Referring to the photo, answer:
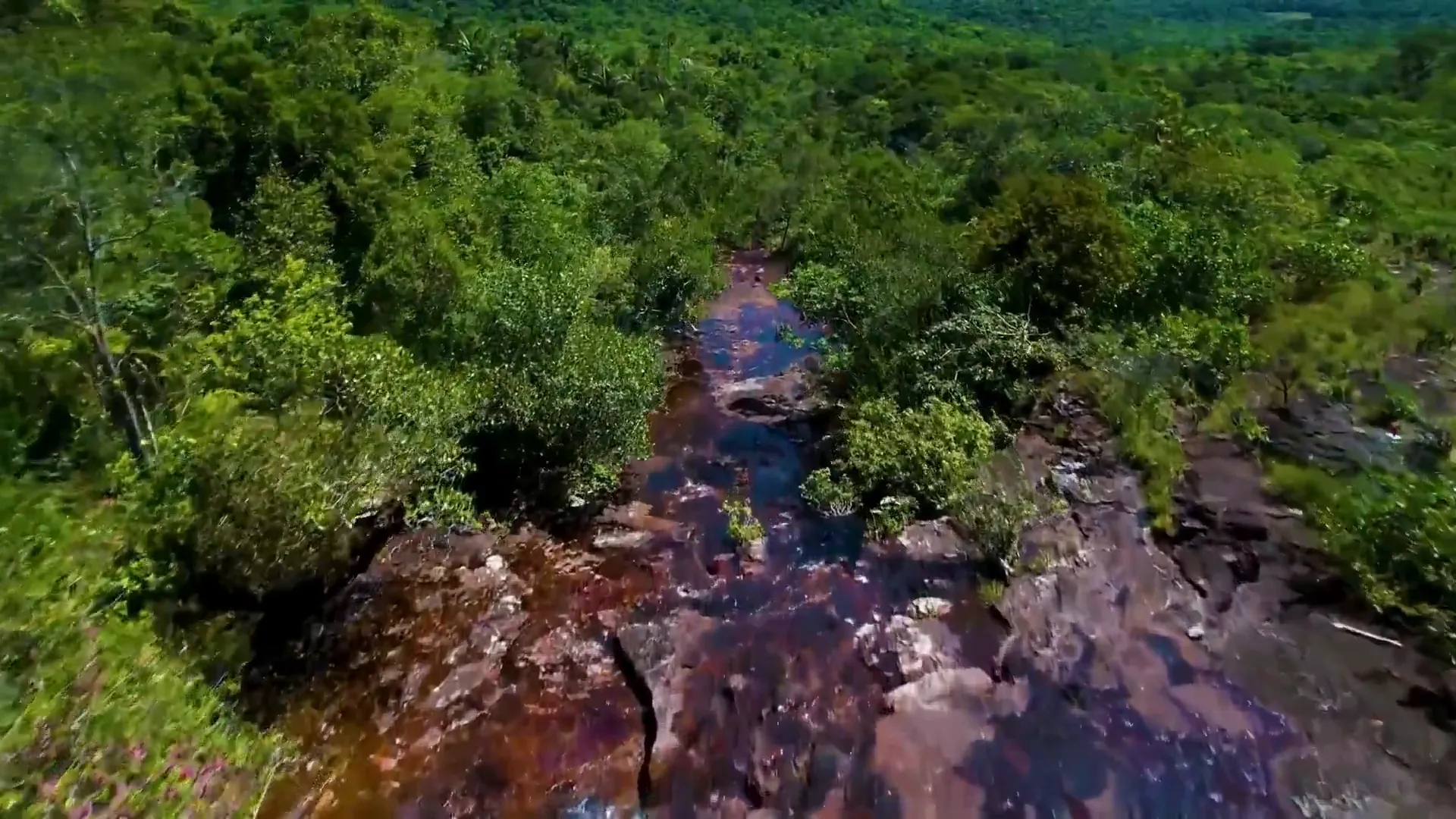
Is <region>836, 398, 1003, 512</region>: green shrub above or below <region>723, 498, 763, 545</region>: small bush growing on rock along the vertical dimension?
above

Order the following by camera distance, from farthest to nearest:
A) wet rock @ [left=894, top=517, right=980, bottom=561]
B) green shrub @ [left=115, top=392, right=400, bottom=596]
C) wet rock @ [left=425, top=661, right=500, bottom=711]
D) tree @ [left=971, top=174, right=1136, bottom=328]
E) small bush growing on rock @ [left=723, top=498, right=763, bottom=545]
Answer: tree @ [left=971, top=174, right=1136, bottom=328], small bush growing on rock @ [left=723, top=498, right=763, bottom=545], wet rock @ [left=894, top=517, right=980, bottom=561], wet rock @ [left=425, top=661, right=500, bottom=711], green shrub @ [left=115, top=392, right=400, bottom=596]

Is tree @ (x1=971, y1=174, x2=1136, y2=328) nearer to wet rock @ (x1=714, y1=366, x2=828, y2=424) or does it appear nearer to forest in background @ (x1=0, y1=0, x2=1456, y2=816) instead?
forest in background @ (x1=0, y1=0, x2=1456, y2=816)

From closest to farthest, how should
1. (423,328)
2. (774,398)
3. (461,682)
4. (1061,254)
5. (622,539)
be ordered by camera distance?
(461,682), (622,539), (423,328), (1061,254), (774,398)

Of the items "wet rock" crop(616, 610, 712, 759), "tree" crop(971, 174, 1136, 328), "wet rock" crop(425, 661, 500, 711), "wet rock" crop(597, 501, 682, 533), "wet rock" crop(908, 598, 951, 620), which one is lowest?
"wet rock" crop(908, 598, 951, 620)

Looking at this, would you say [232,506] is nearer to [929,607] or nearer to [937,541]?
[929,607]

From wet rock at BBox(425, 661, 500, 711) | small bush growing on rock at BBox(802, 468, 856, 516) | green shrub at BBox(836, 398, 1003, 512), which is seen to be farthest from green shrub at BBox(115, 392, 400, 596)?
green shrub at BBox(836, 398, 1003, 512)

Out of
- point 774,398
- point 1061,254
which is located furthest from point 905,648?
point 774,398

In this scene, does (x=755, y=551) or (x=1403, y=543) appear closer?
(x=1403, y=543)
